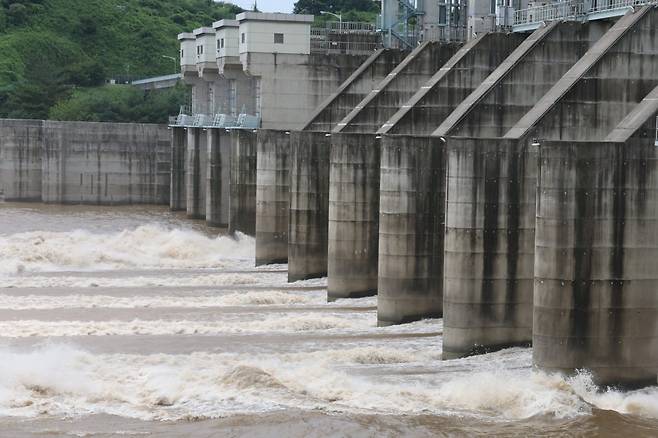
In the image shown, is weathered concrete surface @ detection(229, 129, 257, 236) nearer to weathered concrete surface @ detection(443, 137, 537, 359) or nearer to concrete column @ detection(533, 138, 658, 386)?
weathered concrete surface @ detection(443, 137, 537, 359)

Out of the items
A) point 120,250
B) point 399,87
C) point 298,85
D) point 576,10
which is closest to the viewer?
point 576,10

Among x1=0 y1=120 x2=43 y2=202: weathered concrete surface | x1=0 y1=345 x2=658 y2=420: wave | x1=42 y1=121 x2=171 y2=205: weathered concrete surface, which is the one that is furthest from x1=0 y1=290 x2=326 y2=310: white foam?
x1=0 y1=120 x2=43 y2=202: weathered concrete surface

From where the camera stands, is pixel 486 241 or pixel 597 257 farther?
pixel 486 241

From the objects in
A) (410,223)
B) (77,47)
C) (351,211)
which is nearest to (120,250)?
(351,211)

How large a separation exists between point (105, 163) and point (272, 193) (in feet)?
85.0

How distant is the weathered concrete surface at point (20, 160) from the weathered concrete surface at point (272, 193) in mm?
26478

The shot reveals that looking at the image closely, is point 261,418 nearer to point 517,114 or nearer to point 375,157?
point 517,114

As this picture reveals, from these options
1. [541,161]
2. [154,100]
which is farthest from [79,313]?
[154,100]

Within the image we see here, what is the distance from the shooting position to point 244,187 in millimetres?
57562

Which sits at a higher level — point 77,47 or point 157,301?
point 77,47

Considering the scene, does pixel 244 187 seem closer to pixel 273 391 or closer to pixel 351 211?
pixel 351 211

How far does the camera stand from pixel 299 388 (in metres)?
27.5

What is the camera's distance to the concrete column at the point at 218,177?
211ft

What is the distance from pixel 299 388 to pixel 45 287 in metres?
19.3
